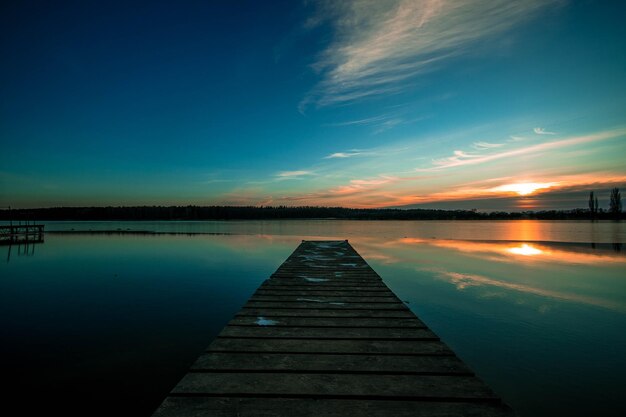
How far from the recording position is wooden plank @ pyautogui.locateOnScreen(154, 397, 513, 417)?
90.7 inches

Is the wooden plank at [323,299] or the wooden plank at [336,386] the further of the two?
the wooden plank at [323,299]

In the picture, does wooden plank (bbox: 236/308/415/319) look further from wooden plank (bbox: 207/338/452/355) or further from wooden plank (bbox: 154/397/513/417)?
wooden plank (bbox: 154/397/513/417)

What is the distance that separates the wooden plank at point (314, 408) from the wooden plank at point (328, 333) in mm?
1419

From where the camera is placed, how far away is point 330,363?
3125 mm

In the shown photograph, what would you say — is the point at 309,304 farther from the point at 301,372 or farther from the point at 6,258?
the point at 6,258

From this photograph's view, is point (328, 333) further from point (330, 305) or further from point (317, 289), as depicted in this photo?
point (317, 289)

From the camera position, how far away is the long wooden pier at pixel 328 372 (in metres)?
2.39

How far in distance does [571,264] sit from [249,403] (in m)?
18.9

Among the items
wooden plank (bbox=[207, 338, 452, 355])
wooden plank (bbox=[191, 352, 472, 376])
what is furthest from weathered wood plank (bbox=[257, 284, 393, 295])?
wooden plank (bbox=[191, 352, 472, 376])

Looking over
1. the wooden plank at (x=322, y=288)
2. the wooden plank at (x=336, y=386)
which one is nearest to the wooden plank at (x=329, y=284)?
the wooden plank at (x=322, y=288)

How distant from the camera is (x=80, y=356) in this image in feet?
19.4

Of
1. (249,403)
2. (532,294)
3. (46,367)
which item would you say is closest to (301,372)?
(249,403)

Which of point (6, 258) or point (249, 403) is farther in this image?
point (6, 258)

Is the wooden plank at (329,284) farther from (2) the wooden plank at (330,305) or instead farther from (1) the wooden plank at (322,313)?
(1) the wooden plank at (322,313)
